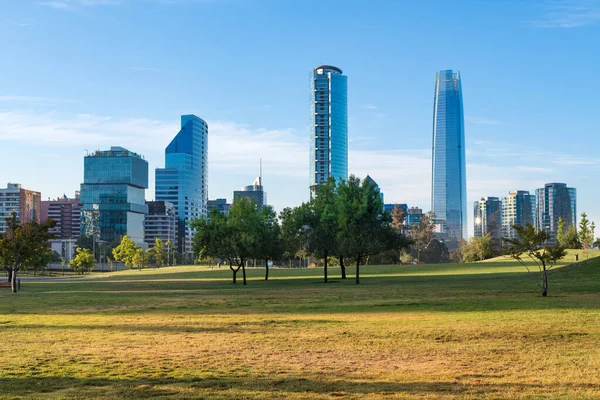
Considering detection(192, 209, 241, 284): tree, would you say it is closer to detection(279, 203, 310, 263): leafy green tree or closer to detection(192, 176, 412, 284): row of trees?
detection(192, 176, 412, 284): row of trees

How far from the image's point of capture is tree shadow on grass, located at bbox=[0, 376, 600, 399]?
40.9 ft

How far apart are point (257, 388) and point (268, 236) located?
2208 inches

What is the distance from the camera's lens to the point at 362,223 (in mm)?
67375

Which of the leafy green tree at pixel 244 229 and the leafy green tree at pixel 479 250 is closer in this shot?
the leafy green tree at pixel 244 229

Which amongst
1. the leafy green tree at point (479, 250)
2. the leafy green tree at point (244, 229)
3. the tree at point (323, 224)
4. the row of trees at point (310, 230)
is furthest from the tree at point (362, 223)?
the leafy green tree at point (479, 250)

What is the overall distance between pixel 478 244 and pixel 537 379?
417 feet

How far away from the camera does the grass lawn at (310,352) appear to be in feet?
42.7

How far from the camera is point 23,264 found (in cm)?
6688

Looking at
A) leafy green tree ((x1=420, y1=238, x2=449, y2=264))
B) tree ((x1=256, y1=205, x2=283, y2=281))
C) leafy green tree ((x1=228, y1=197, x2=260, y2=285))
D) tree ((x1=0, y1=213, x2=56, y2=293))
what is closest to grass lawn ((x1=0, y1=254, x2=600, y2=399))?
tree ((x1=0, y1=213, x2=56, y2=293))

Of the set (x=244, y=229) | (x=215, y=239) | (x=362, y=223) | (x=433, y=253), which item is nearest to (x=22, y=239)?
(x=215, y=239)

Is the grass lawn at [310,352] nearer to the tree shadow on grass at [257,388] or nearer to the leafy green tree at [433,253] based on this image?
the tree shadow on grass at [257,388]

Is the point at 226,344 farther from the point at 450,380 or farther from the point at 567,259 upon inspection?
the point at 567,259

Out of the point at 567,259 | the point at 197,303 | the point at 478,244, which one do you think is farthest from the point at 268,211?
the point at 478,244

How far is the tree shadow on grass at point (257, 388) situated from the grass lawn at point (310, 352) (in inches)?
0.8
